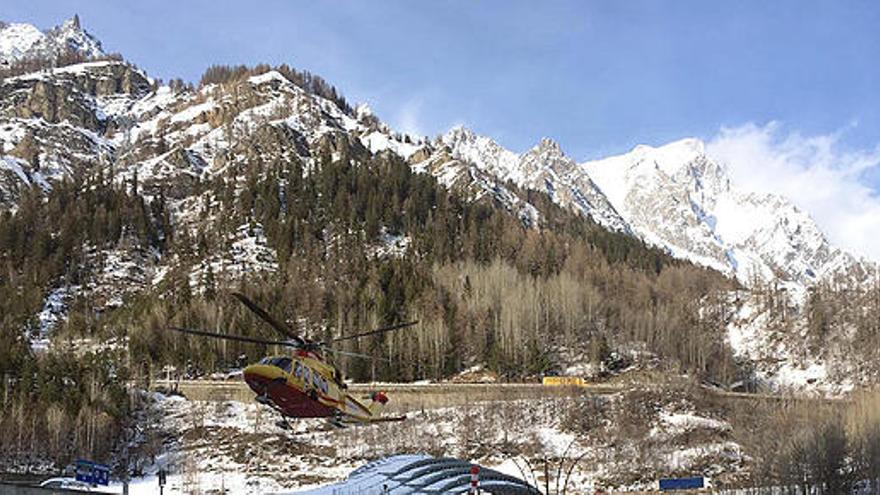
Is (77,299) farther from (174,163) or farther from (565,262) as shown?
(565,262)

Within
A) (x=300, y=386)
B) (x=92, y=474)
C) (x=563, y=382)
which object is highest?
(x=300, y=386)

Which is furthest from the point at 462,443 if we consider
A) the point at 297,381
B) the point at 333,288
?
the point at 297,381

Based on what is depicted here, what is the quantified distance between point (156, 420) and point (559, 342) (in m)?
50.8

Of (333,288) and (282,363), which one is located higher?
(333,288)

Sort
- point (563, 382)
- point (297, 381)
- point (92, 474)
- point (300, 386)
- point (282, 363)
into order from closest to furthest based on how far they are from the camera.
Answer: point (282, 363), point (297, 381), point (300, 386), point (92, 474), point (563, 382)

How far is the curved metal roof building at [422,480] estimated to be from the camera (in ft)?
160

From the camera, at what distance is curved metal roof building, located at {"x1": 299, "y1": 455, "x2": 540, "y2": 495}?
48.8 m

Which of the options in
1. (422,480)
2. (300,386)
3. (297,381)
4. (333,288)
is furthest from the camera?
(333,288)

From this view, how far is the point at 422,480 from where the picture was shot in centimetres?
4966

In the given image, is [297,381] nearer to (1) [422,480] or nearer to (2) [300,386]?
(2) [300,386]

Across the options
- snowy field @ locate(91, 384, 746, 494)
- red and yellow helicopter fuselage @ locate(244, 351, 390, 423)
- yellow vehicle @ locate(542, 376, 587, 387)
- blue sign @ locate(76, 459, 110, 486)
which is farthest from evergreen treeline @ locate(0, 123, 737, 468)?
red and yellow helicopter fuselage @ locate(244, 351, 390, 423)

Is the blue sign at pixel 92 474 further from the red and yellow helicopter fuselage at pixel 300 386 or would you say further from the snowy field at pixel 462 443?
the snowy field at pixel 462 443

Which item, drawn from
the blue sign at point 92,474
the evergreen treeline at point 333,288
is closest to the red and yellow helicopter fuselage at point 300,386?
the blue sign at point 92,474

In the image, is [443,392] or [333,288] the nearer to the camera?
[443,392]
